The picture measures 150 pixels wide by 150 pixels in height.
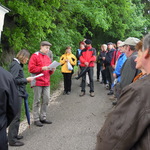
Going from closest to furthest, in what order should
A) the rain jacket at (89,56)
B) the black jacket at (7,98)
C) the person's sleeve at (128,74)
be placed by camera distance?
the black jacket at (7,98) < the person's sleeve at (128,74) < the rain jacket at (89,56)

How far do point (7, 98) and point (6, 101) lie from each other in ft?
0.13

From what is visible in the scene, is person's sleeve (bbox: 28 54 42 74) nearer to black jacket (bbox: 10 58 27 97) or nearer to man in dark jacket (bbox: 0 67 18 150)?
black jacket (bbox: 10 58 27 97)

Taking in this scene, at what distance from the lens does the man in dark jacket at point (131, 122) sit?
4.17 ft

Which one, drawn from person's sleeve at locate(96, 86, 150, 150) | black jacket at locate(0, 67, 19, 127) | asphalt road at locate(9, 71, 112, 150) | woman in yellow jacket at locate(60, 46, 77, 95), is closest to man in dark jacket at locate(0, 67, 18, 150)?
black jacket at locate(0, 67, 19, 127)

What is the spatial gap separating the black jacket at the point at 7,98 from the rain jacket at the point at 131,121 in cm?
145

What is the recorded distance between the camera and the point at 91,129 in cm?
501

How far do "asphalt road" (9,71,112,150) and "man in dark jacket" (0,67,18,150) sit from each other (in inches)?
67.3

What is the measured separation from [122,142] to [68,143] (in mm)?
3144

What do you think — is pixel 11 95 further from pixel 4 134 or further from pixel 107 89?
pixel 107 89

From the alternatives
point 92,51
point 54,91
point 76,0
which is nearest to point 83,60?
point 92,51

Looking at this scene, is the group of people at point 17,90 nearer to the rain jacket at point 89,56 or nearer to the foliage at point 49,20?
the rain jacket at point 89,56

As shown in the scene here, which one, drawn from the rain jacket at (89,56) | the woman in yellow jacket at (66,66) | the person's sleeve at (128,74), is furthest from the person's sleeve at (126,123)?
the woman in yellow jacket at (66,66)

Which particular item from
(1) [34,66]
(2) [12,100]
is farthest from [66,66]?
(2) [12,100]

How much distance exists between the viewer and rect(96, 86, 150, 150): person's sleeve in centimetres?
127
